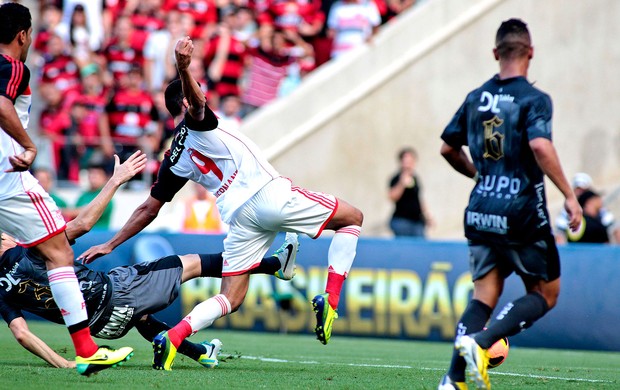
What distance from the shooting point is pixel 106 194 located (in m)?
7.23

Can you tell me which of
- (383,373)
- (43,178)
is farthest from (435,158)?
(383,373)

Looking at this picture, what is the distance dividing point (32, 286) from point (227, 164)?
1705 millimetres

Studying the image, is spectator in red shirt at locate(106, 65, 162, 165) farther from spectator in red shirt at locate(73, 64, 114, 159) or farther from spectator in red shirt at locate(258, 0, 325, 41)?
spectator in red shirt at locate(258, 0, 325, 41)

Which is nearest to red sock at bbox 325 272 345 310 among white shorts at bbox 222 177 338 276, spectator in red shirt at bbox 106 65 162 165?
white shorts at bbox 222 177 338 276

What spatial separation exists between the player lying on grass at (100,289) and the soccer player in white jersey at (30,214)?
1.96ft

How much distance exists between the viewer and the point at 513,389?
6863 mm

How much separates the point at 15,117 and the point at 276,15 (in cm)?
1214

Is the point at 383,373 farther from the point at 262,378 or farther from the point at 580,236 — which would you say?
the point at 580,236

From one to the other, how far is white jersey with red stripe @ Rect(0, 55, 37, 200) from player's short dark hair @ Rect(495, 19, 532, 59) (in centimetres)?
299

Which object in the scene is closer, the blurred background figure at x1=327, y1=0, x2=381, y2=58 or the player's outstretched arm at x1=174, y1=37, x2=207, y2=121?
the player's outstretched arm at x1=174, y1=37, x2=207, y2=121

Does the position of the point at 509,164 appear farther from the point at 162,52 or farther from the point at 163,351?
the point at 162,52

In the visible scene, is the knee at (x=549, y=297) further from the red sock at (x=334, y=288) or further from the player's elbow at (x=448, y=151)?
the red sock at (x=334, y=288)

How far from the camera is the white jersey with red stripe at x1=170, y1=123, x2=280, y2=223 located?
7812 millimetres

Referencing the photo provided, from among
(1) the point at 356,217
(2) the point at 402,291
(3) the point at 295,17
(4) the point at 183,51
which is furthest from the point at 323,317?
(3) the point at 295,17
